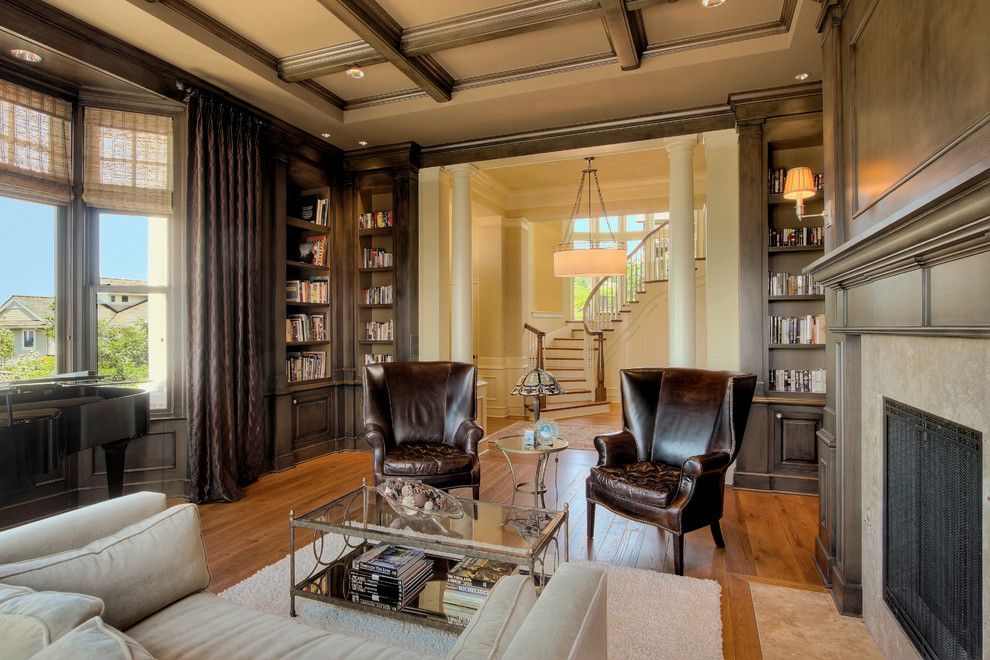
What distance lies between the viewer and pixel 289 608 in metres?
2.43

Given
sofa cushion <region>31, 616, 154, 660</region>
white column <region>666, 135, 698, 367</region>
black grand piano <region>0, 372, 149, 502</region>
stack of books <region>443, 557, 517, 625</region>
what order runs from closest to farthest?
sofa cushion <region>31, 616, 154, 660</region> < stack of books <region>443, 557, 517, 625</region> < black grand piano <region>0, 372, 149, 502</region> < white column <region>666, 135, 698, 367</region>

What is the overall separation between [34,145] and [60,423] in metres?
1.97

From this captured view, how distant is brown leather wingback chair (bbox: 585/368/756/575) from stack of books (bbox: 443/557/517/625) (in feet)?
3.08

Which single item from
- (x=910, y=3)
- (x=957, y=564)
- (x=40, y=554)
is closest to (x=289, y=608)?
(x=40, y=554)

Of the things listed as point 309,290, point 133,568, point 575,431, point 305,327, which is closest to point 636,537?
point 133,568

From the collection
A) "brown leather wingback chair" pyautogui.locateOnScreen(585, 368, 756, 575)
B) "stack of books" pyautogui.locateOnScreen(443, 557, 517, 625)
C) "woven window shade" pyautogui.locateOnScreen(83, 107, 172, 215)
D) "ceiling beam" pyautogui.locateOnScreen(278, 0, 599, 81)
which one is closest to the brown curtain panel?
"woven window shade" pyautogui.locateOnScreen(83, 107, 172, 215)

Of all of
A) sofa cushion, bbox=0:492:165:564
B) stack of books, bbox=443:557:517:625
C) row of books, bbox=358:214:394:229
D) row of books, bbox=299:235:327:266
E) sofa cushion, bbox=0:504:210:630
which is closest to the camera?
sofa cushion, bbox=0:504:210:630

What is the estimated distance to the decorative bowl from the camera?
97.9 inches

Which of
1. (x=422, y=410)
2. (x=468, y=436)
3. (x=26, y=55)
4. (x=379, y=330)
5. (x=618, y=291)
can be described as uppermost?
(x=26, y=55)

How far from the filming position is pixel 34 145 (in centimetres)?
356

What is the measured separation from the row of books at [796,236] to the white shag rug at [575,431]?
2.69m

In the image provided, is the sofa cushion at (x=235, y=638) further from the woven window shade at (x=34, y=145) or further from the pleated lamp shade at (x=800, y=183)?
the pleated lamp shade at (x=800, y=183)

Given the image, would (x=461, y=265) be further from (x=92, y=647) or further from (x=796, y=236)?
(x=92, y=647)

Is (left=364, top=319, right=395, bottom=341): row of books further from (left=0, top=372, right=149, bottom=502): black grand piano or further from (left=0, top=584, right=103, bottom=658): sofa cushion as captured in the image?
(left=0, top=584, right=103, bottom=658): sofa cushion
